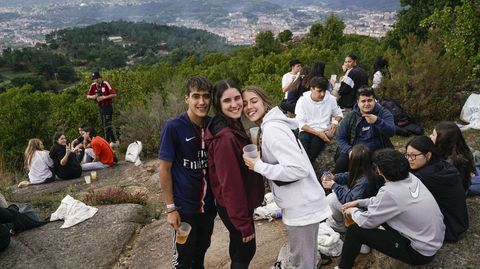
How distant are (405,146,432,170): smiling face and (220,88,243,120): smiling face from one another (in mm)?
1703

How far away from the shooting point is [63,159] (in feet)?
23.4

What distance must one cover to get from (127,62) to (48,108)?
158ft

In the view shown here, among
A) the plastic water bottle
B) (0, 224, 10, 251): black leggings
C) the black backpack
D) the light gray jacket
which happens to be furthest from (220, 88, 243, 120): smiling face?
the black backpack

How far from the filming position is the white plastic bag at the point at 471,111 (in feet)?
Result: 21.2

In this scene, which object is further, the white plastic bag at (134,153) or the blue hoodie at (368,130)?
the white plastic bag at (134,153)

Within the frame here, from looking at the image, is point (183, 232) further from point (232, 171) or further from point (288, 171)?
point (288, 171)

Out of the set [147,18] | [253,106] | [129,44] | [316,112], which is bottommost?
[129,44]

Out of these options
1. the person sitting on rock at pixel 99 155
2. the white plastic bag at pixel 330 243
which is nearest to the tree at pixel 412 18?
the person sitting on rock at pixel 99 155

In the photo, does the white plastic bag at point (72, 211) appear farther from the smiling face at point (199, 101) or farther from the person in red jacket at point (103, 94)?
the person in red jacket at point (103, 94)

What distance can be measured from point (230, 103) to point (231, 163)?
1.21 feet

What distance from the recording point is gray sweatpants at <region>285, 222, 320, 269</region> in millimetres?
2510

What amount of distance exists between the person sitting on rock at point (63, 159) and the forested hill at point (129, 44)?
51.0 m

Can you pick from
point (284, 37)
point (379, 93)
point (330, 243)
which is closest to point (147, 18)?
point (284, 37)

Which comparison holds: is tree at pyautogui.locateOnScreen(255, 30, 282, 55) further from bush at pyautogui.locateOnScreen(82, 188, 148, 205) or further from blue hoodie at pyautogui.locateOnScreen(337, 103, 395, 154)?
blue hoodie at pyautogui.locateOnScreen(337, 103, 395, 154)
